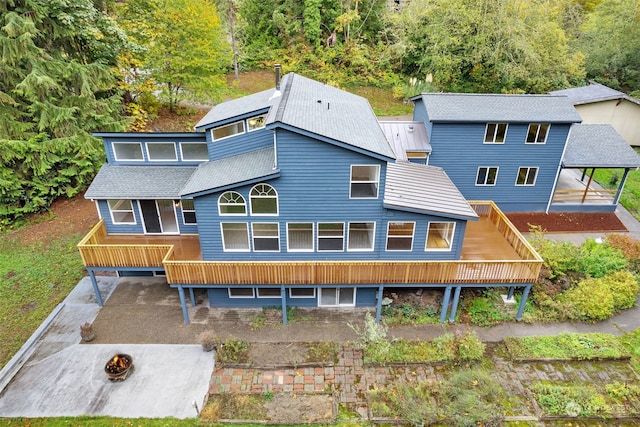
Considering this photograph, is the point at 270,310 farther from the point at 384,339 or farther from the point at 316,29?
the point at 316,29

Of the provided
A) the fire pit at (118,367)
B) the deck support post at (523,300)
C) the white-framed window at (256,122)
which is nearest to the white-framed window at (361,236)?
the white-framed window at (256,122)

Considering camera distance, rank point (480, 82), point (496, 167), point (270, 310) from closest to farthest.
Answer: point (270, 310) < point (496, 167) < point (480, 82)

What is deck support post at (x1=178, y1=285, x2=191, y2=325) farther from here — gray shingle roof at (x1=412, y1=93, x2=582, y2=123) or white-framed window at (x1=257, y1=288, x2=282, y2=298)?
gray shingle roof at (x1=412, y1=93, x2=582, y2=123)

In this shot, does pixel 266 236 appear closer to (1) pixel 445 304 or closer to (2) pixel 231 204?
(2) pixel 231 204

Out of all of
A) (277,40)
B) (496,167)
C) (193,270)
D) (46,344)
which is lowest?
(46,344)

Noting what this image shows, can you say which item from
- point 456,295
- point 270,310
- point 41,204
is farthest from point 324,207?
point 41,204

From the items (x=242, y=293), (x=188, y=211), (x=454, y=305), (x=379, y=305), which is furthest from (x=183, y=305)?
(x=454, y=305)

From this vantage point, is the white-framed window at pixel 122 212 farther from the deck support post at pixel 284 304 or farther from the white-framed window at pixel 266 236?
the deck support post at pixel 284 304
